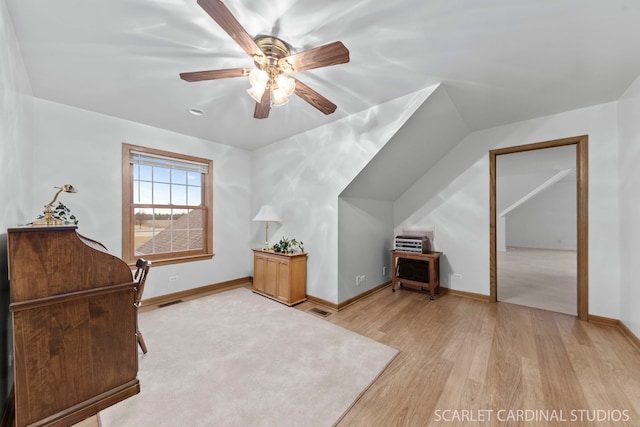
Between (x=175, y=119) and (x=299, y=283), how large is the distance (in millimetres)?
2756

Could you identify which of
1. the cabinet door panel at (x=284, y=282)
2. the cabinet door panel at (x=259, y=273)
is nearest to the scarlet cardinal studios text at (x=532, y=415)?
the cabinet door panel at (x=284, y=282)

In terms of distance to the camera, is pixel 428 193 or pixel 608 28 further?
pixel 428 193

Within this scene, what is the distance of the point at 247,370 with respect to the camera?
1894mm

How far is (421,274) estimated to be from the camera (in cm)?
355

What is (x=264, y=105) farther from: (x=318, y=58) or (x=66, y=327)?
(x=66, y=327)

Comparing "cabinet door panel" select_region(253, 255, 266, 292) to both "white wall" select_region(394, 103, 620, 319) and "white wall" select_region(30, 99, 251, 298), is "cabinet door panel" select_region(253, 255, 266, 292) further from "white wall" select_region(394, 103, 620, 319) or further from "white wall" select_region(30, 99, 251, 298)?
"white wall" select_region(394, 103, 620, 319)

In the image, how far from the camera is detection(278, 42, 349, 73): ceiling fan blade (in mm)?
1344

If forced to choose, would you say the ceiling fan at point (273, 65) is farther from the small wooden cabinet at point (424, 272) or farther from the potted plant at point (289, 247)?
the small wooden cabinet at point (424, 272)

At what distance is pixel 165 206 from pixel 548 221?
37.4 ft

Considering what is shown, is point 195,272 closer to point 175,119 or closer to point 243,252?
point 243,252

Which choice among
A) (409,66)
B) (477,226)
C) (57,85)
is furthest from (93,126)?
(477,226)

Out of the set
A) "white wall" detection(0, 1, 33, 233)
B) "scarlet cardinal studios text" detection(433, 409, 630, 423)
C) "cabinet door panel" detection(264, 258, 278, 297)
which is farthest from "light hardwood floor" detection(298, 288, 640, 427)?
"white wall" detection(0, 1, 33, 233)

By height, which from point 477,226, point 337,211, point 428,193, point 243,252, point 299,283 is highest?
point 428,193

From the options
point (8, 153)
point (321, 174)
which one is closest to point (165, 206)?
point (8, 153)
